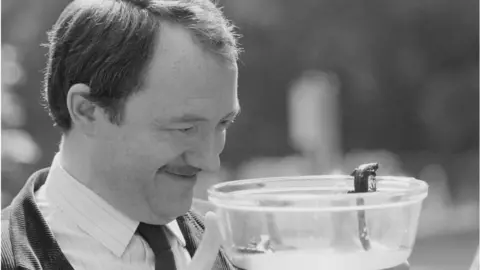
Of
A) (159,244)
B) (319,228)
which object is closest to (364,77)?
(159,244)

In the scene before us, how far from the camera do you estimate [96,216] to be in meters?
1.48

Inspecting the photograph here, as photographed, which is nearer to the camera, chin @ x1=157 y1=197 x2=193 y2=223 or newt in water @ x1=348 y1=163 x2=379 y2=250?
newt in water @ x1=348 y1=163 x2=379 y2=250

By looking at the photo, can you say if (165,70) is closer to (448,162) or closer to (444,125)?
(448,162)

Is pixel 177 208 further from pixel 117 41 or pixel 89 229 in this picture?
pixel 117 41

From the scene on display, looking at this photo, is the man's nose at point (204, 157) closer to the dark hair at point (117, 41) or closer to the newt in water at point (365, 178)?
the dark hair at point (117, 41)

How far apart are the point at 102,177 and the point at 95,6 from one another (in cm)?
33

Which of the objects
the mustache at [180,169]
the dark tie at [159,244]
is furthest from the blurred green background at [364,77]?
the mustache at [180,169]

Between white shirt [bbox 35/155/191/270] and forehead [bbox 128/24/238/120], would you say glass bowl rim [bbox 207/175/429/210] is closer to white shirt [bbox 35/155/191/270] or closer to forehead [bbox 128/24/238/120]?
forehead [bbox 128/24/238/120]

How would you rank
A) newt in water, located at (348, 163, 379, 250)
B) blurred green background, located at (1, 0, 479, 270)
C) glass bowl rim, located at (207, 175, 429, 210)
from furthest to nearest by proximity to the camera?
blurred green background, located at (1, 0, 479, 270) < newt in water, located at (348, 163, 379, 250) < glass bowl rim, located at (207, 175, 429, 210)

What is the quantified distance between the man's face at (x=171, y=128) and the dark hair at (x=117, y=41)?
0.02m

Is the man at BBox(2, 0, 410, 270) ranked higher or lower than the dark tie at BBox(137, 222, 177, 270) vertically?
higher

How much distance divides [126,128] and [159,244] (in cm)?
25

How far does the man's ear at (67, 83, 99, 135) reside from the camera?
4.78 feet

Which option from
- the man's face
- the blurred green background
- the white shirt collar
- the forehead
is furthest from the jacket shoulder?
the blurred green background
